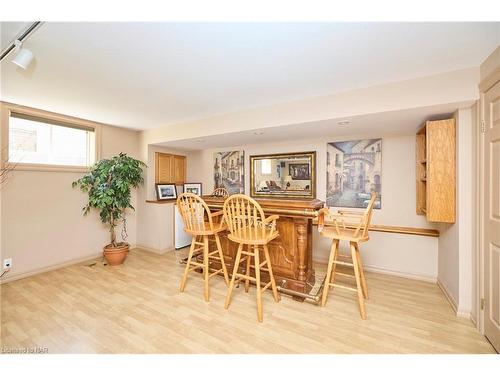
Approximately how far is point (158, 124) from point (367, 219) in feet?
11.3

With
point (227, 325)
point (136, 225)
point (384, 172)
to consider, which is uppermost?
point (384, 172)

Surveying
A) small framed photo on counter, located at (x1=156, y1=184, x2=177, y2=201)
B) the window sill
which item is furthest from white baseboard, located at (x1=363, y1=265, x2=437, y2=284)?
the window sill

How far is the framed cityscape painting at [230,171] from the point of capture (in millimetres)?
4207

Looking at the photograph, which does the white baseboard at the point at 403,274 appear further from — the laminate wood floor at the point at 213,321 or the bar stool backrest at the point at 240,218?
the bar stool backrest at the point at 240,218

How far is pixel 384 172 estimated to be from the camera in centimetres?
304

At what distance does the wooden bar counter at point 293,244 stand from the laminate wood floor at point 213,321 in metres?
0.22

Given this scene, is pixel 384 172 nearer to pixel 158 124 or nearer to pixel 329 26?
pixel 329 26

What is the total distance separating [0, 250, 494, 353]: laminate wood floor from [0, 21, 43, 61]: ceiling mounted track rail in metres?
2.25

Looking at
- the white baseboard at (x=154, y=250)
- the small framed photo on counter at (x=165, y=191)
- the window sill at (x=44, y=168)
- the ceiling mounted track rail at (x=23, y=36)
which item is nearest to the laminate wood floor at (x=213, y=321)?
the white baseboard at (x=154, y=250)

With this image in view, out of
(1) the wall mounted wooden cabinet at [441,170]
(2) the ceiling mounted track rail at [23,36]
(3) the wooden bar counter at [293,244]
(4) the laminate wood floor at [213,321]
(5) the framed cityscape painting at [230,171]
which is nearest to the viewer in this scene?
(2) the ceiling mounted track rail at [23,36]

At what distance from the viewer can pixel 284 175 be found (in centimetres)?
374

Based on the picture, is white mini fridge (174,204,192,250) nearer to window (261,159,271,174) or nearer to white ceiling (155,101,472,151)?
white ceiling (155,101,472,151)

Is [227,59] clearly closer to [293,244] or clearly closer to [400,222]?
[293,244]
